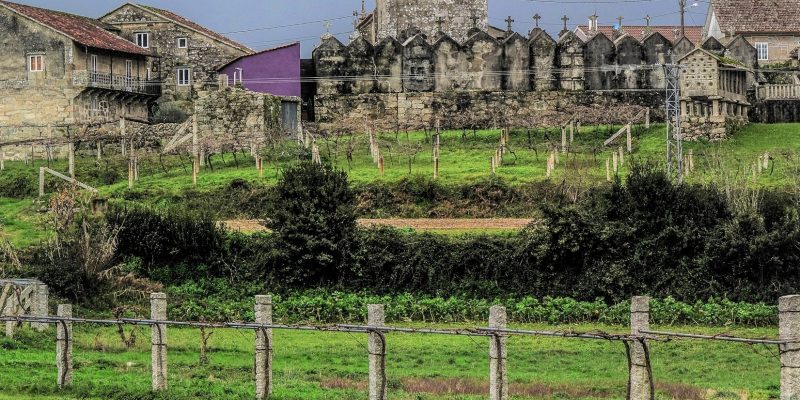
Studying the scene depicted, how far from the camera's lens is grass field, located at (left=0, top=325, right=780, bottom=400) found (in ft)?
93.5

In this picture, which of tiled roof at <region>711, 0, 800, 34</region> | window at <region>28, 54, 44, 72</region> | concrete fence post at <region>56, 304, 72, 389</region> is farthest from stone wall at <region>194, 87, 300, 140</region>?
concrete fence post at <region>56, 304, 72, 389</region>

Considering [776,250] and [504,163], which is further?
[504,163]

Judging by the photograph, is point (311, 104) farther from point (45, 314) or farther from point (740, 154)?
point (45, 314)

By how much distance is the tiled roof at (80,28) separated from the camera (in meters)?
57.9

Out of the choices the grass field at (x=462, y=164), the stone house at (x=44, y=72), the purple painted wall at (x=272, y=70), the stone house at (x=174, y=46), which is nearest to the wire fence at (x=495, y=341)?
the grass field at (x=462, y=164)

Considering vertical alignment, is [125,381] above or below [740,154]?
below

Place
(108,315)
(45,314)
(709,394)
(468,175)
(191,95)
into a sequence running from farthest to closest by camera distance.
→ (191,95)
(468,175)
(108,315)
(45,314)
(709,394)

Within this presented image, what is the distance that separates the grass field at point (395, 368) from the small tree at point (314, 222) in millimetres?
3909

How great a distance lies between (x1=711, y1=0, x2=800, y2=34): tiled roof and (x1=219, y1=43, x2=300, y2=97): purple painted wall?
1820cm

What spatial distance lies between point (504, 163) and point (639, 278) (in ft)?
32.6

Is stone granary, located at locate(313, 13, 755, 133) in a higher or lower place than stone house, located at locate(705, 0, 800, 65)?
lower

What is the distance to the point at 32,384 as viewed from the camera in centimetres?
2967

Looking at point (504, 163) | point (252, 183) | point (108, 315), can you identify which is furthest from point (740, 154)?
point (108, 315)

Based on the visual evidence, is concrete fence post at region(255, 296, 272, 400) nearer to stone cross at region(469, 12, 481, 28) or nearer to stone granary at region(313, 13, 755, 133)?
Answer: stone granary at region(313, 13, 755, 133)
